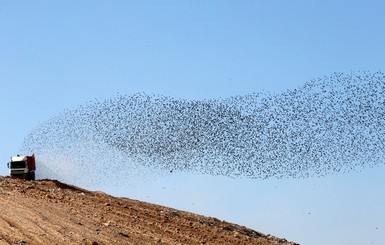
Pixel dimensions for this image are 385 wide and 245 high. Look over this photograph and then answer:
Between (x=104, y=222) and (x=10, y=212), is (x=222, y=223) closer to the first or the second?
(x=104, y=222)

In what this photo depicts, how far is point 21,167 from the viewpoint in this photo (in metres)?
43.6

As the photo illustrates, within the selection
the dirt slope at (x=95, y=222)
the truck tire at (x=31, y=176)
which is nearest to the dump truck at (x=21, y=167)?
the truck tire at (x=31, y=176)

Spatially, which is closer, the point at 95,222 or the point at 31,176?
the point at 95,222

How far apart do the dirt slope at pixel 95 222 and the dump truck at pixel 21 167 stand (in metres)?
7.87

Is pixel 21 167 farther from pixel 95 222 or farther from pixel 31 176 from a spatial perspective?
pixel 95 222

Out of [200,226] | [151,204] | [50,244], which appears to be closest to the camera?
[50,244]

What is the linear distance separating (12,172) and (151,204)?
38.8 feet

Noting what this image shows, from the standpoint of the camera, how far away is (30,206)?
A: 28.7 m

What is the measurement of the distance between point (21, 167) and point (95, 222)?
17.7 metres

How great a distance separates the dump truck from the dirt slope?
7870 millimetres

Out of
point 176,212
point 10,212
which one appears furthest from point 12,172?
point 10,212

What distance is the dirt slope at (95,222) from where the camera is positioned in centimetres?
2491

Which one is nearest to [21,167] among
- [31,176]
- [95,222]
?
[31,176]

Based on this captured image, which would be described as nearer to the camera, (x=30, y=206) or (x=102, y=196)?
(x=30, y=206)
